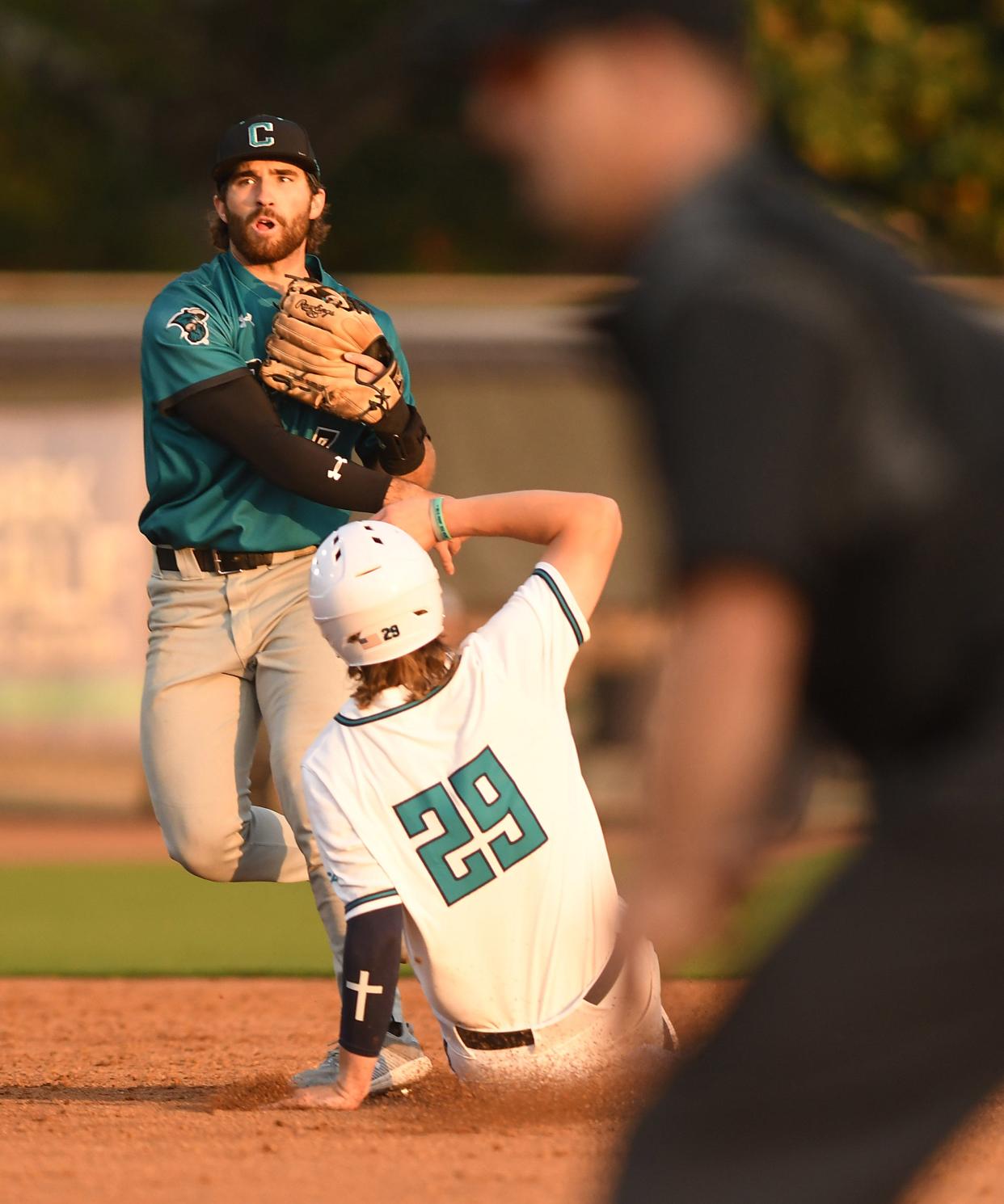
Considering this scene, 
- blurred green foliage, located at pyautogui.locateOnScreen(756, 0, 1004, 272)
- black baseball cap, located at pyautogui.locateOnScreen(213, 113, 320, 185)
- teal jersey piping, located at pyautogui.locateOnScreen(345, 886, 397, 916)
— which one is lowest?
blurred green foliage, located at pyautogui.locateOnScreen(756, 0, 1004, 272)

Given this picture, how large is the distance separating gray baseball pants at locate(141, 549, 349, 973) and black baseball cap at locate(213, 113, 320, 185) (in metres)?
1.07

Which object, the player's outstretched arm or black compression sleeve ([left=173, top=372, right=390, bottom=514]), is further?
black compression sleeve ([left=173, top=372, right=390, bottom=514])

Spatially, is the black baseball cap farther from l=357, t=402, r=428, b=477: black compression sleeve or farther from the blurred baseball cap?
the blurred baseball cap

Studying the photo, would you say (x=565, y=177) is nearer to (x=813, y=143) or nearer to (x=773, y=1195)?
(x=773, y=1195)

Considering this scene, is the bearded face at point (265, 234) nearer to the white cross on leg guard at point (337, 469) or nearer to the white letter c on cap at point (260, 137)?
the white letter c on cap at point (260, 137)

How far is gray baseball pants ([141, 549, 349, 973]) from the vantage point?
16.8ft

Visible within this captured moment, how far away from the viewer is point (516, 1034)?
4.41 meters

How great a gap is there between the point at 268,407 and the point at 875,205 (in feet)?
52.3

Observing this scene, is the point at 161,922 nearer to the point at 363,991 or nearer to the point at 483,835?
the point at 363,991

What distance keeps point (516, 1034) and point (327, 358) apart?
178cm

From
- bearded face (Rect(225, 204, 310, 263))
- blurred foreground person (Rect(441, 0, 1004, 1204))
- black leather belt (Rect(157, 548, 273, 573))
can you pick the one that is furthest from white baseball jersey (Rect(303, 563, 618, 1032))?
blurred foreground person (Rect(441, 0, 1004, 1204))

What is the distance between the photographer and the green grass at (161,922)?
8.38 meters

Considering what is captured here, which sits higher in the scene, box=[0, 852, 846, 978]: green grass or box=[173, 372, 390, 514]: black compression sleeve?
box=[173, 372, 390, 514]: black compression sleeve

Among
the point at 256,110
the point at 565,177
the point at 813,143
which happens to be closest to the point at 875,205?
the point at 813,143
